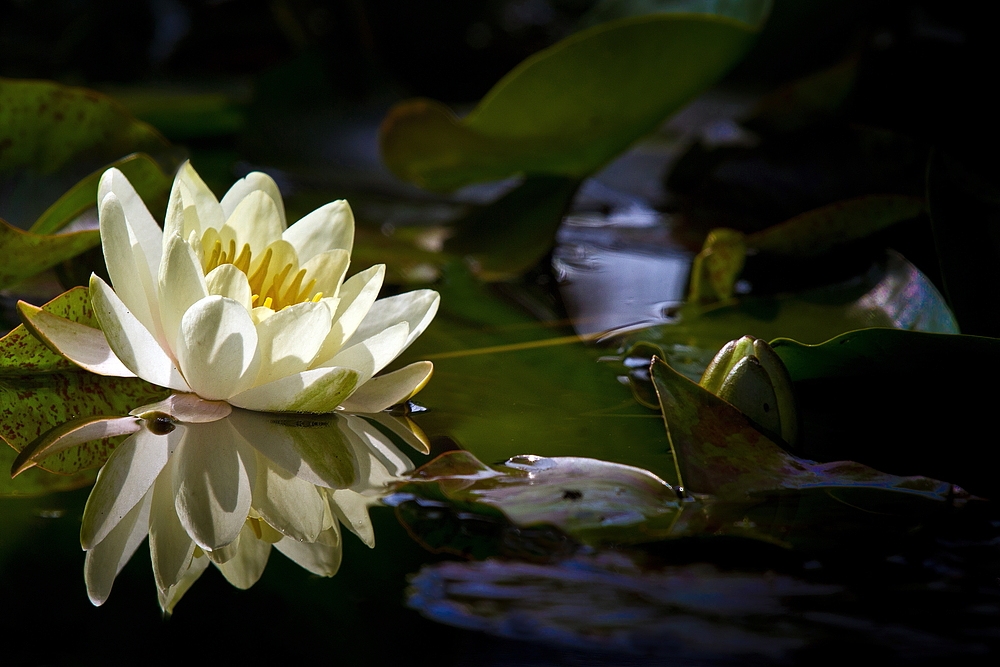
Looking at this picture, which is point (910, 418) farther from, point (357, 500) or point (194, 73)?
point (194, 73)

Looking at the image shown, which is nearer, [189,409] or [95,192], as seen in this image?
[189,409]

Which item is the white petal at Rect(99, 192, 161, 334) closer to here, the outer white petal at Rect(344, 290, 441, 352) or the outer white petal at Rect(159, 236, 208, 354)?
the outer white petal at Rect(159, 236, 208, 354)

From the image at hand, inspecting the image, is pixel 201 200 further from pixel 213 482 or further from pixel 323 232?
pixel 213 482

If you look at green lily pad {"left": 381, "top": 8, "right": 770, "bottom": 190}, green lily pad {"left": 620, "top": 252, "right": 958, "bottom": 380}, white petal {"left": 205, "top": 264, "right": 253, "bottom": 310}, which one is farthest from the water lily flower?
green lily pad {"left": 381, "top": 8, "right": 770, "bottom": 190}

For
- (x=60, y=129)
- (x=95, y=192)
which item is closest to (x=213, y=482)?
(x=95, y=192)

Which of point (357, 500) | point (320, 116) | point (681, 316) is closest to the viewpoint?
point (357, 500)

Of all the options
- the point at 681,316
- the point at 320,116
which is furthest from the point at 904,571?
the point at 320,116

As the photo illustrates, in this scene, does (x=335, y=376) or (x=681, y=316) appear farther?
(x=681, y=316)

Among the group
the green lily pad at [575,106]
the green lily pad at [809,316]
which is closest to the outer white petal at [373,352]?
the green lily pad at [809,316]
